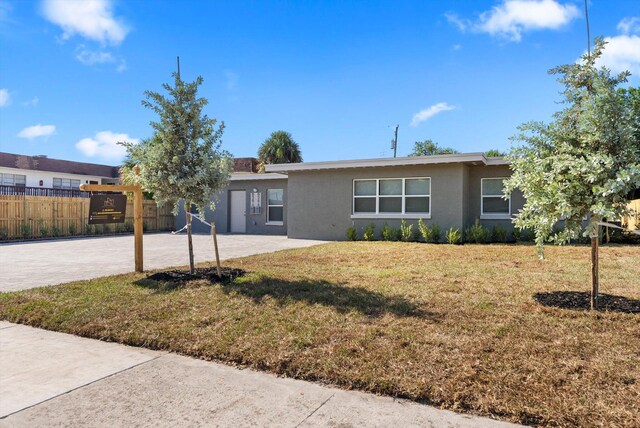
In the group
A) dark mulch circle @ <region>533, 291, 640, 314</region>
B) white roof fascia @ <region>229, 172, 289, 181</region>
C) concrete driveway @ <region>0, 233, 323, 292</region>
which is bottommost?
concrete driveway @ <region>0, 233, 323, 292</region>

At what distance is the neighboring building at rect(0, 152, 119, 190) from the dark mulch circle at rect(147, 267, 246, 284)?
25.8 m

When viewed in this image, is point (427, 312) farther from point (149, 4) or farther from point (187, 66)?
point (149, 4)

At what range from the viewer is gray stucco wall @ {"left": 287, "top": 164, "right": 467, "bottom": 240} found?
1472cm

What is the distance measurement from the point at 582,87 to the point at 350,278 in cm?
441

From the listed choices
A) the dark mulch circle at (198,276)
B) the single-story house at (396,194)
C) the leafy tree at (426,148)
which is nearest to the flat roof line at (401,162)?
the single-story house at (396,194)

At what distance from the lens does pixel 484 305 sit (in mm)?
5141

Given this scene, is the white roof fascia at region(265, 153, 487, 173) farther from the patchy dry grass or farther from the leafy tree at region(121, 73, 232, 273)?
the leafy tree at region(121, 73, 232, 273)

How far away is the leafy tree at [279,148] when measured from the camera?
3228 centimetres

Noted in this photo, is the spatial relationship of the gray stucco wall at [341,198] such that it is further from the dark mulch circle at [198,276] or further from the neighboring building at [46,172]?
the neighboring building at [46,172]

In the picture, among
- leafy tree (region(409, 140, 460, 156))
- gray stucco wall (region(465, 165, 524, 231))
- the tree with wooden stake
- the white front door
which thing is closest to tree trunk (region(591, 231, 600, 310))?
the tree with wooden stake

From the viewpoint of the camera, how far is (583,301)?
5309 millimetres

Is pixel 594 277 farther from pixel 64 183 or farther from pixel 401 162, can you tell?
pixel 64 183

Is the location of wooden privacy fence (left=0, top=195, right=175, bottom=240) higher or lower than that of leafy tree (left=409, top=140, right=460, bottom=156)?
lower

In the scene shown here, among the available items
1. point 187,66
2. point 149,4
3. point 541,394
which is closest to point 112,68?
point 149,4
